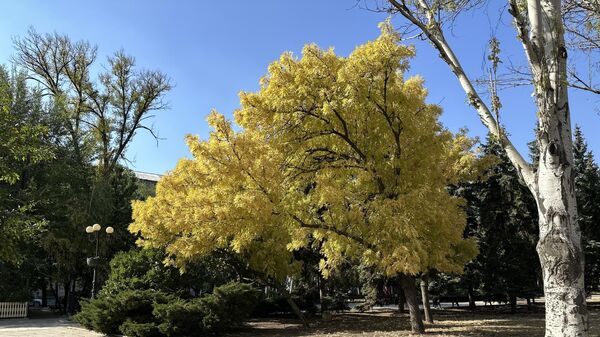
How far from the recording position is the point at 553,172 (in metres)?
6.31

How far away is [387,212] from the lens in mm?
11516

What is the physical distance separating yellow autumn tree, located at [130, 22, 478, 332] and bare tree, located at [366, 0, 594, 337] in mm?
5207

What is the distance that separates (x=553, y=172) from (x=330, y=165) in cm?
743

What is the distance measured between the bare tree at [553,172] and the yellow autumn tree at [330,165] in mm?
5207

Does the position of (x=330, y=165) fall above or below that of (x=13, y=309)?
above

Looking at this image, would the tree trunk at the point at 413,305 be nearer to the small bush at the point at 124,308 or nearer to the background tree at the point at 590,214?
the small bush at the point at 124,308

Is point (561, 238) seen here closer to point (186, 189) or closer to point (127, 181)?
point (186, 189)

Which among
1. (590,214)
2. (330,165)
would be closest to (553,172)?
(330,165)

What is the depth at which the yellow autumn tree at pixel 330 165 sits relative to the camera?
1223 cm

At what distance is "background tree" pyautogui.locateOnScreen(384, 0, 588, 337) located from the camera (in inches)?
236

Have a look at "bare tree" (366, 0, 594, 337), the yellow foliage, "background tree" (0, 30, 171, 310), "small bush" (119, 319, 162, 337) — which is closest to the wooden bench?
"background tree" (0, 30, 171, 310)

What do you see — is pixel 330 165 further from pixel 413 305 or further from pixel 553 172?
pixel 553 172

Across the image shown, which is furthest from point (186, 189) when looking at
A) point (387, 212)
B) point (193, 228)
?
point (387, 212)

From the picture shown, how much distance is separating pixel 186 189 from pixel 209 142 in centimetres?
234
